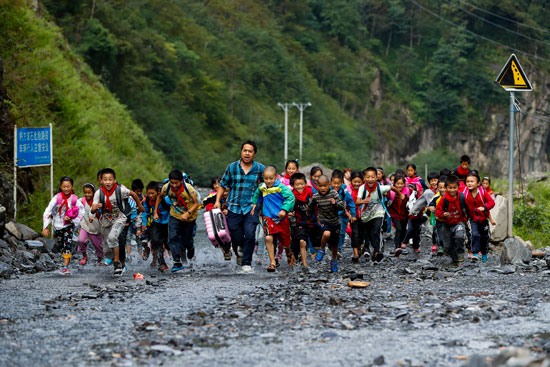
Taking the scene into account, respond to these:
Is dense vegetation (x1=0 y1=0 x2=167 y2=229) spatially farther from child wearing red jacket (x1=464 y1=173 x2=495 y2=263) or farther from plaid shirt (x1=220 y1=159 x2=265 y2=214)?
child wearing red jacket (x1=464 y1=173 x2=495 y2=263)

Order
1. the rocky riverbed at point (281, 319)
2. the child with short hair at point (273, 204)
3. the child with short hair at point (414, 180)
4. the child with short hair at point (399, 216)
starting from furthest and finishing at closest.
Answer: the child with short hair at point (414, 180), the child with short hair at point (399, 216), the child with short hair at point (273, 204), the rocky riverbed at point (281, 319)

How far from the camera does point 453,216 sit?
1097 centimetres

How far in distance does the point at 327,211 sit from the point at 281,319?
433 centimetres

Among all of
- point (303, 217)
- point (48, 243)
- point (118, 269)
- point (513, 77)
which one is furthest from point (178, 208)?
point (513, 77)

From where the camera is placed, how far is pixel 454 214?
36.0 ft

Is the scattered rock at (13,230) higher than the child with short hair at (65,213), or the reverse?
the child with short hair at (65,213)

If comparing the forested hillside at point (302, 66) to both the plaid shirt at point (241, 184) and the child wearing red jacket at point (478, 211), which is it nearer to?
the plaid shirt at point (241, 184)

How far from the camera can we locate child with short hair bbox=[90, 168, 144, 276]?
10453 mm

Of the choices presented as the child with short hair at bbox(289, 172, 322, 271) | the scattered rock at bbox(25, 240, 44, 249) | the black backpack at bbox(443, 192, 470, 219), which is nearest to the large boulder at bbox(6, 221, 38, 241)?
the scattered rock at bbox(25, 240, 44, 249)

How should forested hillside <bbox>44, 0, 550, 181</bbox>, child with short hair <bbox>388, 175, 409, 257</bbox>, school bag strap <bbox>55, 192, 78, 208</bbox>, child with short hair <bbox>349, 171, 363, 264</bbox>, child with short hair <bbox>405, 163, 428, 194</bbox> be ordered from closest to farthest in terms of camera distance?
1. school bag strap <bbox>55, 192, 78, 208</bbox>
2. child with short hair <bbox>349, 171, 363, 264</bbox>
3. child with short hair <bbox>388, 175, 409, 257</bbox>
4. child with short hair <bbox>405, 163, 428, 194</bbox>
5. forested hillside <bbox>44, 0, 550, 181</bbox>

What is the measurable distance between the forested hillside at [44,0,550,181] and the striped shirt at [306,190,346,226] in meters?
29.4

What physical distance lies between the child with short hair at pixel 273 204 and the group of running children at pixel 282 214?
0.05 feet

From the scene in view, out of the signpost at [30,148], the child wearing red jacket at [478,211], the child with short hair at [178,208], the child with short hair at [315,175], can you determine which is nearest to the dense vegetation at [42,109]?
the signpost at [30,148]

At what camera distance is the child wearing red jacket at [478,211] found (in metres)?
11.2
